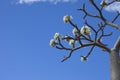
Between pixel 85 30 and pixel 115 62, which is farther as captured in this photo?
pixel 85 30

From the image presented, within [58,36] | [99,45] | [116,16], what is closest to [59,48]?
[58,36]

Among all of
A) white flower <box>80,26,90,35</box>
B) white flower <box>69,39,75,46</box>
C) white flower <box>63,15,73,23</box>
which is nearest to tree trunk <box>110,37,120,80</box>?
white flower <box>80,26,90,35</box>

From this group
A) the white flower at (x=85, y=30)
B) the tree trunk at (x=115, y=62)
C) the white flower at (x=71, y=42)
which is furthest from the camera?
the white flower at (x=71, y=42)

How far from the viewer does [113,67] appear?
8.32 meters

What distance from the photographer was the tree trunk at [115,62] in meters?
8.21

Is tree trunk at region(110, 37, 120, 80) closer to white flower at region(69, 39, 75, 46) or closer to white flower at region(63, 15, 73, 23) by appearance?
white flower at region(69, 39, 75, 46)

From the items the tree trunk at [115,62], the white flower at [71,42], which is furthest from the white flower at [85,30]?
the tree trunk at [115,62]

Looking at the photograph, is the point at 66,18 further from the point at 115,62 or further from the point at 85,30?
the point at 115,62

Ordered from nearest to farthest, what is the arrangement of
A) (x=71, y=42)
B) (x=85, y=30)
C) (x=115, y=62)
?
(x=115, y=62), (x=85, y=30), (x=71, y=42)

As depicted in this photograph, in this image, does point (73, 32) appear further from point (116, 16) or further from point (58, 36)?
point (116, 16)

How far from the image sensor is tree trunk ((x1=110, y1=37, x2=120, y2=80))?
8211mm

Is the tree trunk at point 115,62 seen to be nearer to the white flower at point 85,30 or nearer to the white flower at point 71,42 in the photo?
the white flower at point 85,30

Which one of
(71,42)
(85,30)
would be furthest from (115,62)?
(71,42)

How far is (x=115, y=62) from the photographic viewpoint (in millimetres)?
8344
